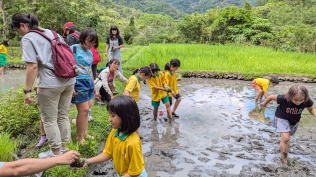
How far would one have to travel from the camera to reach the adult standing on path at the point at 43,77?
3.10 metres

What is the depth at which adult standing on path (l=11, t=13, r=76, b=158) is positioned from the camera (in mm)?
3096

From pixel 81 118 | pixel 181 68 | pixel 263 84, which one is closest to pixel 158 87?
pixel 81 118

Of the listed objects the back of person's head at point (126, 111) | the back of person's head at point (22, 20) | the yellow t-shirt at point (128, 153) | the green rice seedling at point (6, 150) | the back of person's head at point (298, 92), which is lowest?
the green rice seedling at point (6, 150)

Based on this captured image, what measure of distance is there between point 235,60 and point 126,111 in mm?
11883

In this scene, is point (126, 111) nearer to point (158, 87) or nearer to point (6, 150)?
point (6, 150)

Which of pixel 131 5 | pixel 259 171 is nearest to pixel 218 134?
pixel 259 171

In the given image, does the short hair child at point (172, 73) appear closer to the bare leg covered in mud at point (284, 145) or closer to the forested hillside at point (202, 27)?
the bare leg covered in mud at point (284, 145)

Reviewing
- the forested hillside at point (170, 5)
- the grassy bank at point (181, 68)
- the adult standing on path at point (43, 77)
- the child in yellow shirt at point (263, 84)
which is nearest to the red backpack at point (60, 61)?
the adult standing on path at point (43, 77)

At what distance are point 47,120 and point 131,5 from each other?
3101 inches

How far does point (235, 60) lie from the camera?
43.8 feet

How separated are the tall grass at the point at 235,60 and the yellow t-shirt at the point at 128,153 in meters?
9.57

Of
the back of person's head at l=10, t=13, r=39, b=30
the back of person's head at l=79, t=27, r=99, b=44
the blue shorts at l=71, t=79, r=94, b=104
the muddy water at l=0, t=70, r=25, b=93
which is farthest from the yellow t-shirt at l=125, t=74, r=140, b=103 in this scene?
the muddy water at l=0, t=70, r=25, b=93

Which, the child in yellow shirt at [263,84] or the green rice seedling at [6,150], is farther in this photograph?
the child in yellow shirt at [263,84]

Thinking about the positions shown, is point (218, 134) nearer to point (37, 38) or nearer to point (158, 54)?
point (37, 38)
